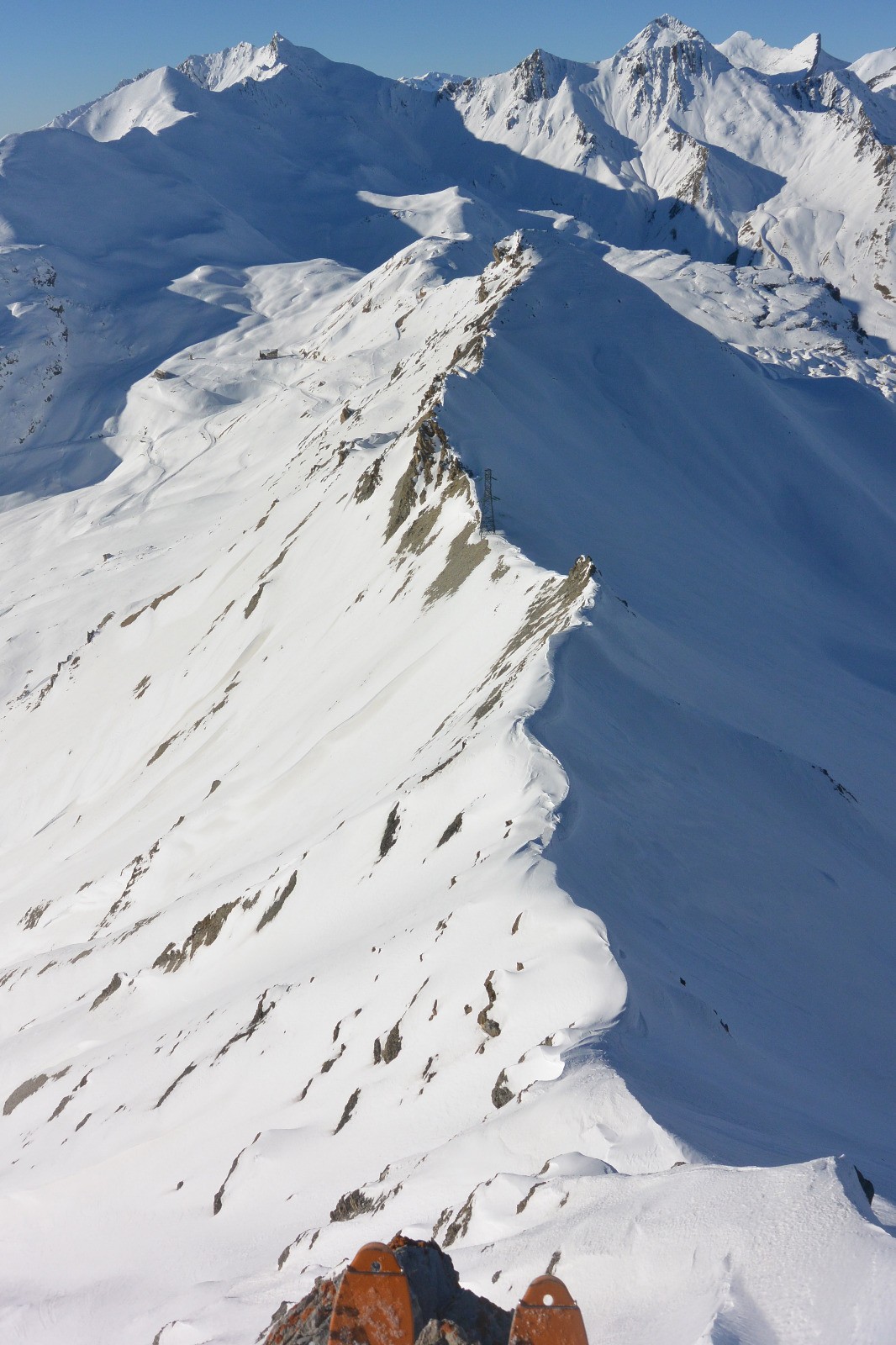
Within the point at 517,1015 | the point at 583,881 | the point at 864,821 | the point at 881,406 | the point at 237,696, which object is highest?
the point at 881,406

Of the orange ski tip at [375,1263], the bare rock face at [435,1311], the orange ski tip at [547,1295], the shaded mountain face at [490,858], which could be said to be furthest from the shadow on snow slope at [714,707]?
the orange ski tip at [375,1263]

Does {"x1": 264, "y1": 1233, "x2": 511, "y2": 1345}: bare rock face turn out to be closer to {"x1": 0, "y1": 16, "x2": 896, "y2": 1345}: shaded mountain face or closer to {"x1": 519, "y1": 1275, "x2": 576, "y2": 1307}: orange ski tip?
{"x1": 519, "y1": 1275, "x2": 576, "y2": 1307}: orange ski tip


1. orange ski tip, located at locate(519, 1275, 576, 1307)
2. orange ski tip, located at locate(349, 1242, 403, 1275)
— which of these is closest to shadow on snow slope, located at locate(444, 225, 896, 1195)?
orange ski tip, located at locate(519, 1275, 576, 1307)

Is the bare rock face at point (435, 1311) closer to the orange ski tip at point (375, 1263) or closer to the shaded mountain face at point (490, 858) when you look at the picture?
the orange ski tip at point (375, 1263)

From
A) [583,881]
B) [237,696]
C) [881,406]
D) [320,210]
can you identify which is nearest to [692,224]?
[320,210]

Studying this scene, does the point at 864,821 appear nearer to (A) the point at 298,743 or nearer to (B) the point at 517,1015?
(B) the point at 517,1015

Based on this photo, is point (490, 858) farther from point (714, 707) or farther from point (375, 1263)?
point (714, 707)

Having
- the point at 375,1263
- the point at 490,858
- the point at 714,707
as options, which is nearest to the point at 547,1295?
the point at 375,1263
